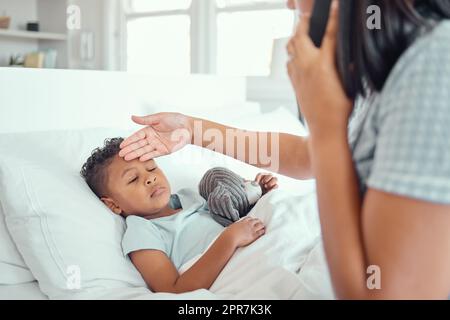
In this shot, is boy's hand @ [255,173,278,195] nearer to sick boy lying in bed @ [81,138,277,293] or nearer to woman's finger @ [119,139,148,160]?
sick boy lying in bed @ [81,138,277,293]

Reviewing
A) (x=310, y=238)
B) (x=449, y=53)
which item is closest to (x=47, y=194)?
(x=310, y=238)

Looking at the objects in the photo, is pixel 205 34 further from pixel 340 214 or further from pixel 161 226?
pixel 340 214

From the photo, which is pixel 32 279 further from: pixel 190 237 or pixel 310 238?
pixel 310 238

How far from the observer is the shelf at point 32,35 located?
3115mm

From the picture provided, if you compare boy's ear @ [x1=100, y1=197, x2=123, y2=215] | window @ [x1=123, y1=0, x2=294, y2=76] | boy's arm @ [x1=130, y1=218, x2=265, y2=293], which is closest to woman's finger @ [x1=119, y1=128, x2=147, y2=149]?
boy's ear @ [x1=100, y1=197, x2=123, y2=215]

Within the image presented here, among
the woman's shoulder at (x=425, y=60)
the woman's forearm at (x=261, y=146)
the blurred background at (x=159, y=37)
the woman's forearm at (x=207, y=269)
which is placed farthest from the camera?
the blurred background at (x=159, y=37)

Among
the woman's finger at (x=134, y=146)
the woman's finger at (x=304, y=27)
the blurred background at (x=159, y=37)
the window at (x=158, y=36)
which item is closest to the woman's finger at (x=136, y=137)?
the woman's finger at (x=134, y=146)

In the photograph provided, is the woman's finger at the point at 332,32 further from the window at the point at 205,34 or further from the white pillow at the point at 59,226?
the window at the point at 205,34

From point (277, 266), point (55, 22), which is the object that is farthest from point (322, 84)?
point (55, 22)

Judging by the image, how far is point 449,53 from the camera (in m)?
0.51

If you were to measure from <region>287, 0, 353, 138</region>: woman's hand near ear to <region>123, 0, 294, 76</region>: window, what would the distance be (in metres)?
1.98

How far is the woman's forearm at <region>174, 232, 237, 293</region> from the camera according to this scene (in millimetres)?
898

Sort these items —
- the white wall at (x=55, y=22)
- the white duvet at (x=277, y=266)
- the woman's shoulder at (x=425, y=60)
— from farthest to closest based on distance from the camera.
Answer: the white wall at (x=55, y=22), the white duvet at (x=277, y=266), the woman's shoulder at (x=425, y=60)
